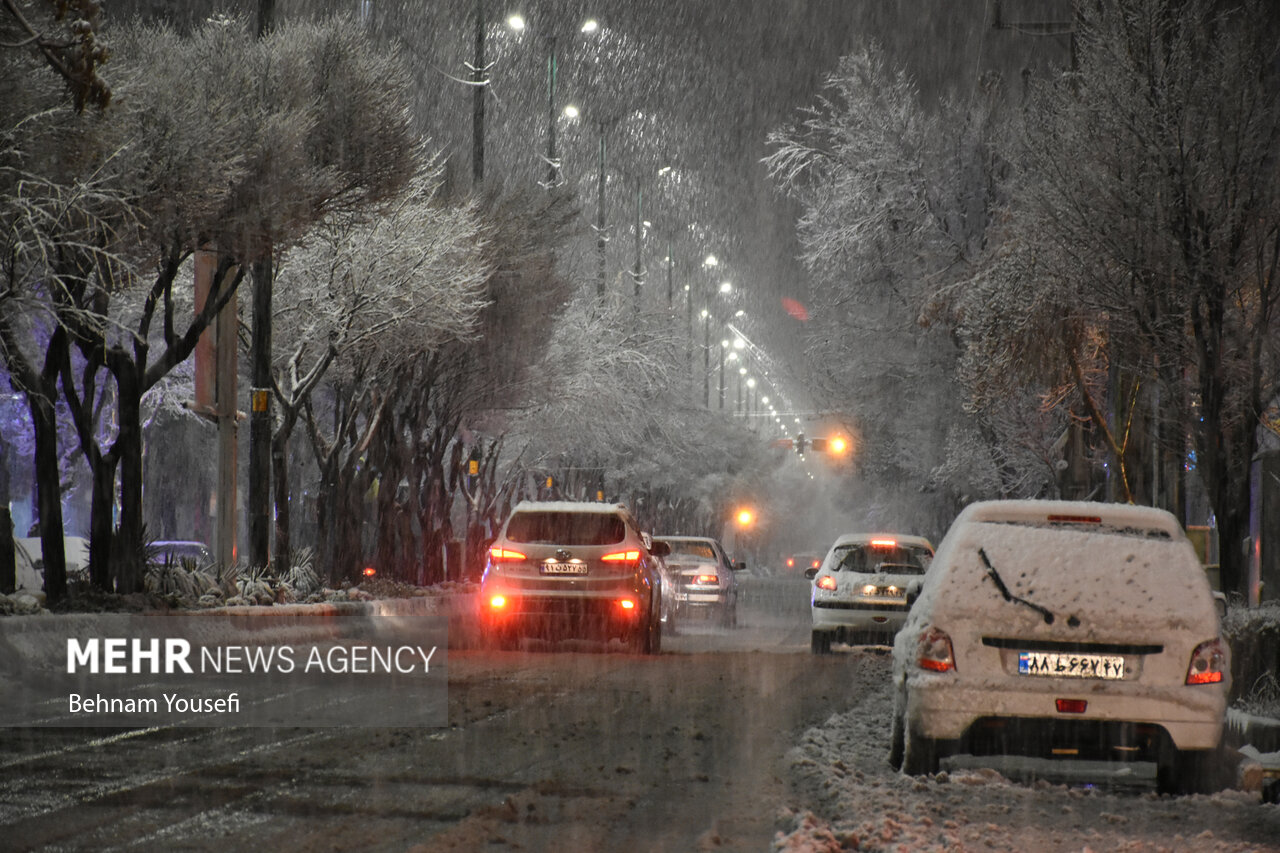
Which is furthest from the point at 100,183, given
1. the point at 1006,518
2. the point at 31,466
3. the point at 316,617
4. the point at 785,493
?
the point at 785,493

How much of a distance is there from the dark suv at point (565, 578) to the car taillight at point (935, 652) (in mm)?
9973

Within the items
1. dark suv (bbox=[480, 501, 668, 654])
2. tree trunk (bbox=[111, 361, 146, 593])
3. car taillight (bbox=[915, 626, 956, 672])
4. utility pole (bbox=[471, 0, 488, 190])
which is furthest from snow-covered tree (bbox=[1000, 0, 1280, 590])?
utility pole (bbox=[471, 0, 488, 190])

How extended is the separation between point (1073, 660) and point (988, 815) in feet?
3.57

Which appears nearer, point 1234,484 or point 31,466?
point 1234,484

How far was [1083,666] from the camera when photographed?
872 centimetres

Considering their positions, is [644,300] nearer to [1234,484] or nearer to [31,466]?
[31,466]

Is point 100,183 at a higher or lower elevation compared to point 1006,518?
higher

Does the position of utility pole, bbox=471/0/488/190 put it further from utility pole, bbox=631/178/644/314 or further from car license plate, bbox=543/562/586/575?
utility pole, bbox=631/178/644/314

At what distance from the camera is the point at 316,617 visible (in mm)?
22125

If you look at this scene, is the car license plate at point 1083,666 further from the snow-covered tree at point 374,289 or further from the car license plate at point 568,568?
the snow-covered tree at point 374,289

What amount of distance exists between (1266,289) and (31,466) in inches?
1644

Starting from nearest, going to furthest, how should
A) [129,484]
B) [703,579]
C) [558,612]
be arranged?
[558,612] < [129,484] < [703,579]

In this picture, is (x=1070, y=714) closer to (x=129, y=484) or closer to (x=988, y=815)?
(x=988, y=815)

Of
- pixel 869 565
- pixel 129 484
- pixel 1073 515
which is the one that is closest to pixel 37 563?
pixel 129 484
